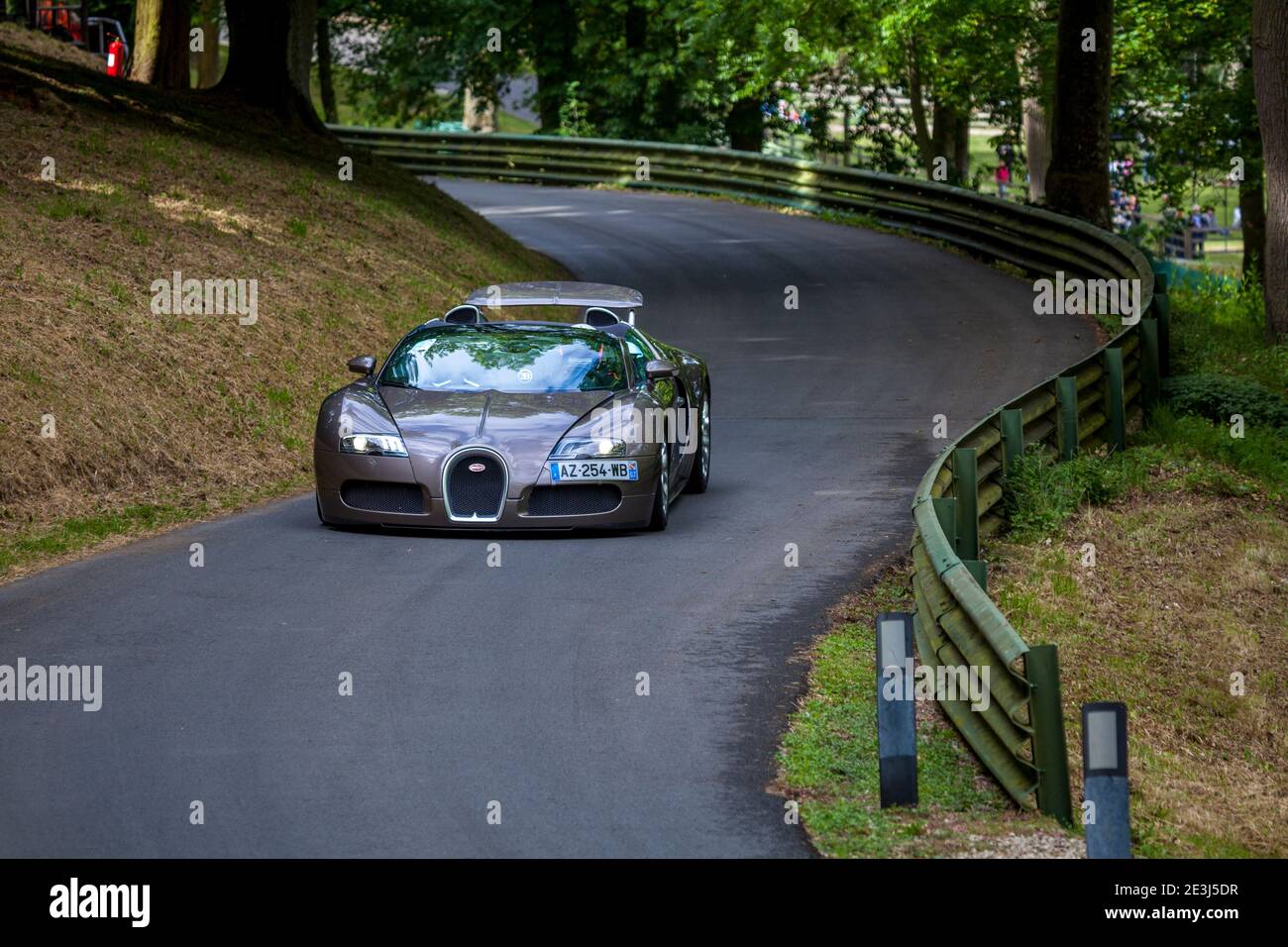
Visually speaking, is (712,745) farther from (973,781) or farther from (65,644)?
(65,644)

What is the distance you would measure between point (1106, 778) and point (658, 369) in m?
7.32

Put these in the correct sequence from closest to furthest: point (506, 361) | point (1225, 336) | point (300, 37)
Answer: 1. point (506, 361)
2. point (1225, 336)
3. point (300, 37)

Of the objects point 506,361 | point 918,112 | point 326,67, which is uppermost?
point 326,67

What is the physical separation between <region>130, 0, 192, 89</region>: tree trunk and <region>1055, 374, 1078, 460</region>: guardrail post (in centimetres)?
2034

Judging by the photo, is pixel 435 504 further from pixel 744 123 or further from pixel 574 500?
pixel 744 123

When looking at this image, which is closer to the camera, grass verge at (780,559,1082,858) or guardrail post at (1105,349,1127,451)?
grass verge at (780,559,1082,858)

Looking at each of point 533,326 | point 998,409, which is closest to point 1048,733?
point 998,409

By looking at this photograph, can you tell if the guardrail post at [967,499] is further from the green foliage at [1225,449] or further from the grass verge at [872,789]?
the green foliage at [1225,449]

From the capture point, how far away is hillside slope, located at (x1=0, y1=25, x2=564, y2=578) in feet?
43.5

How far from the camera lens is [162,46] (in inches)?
1206

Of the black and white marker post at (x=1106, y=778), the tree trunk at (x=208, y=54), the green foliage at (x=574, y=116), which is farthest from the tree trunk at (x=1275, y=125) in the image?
the tree trunk at (x=208, y=54)

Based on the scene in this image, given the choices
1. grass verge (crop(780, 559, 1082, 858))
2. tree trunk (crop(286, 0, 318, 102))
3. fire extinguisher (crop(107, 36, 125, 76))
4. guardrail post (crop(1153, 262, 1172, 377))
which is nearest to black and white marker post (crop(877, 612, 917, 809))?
grass verge (crop(780, 559, 1082, 858))

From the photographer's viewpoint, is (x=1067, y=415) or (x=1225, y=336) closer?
(x=1067, y=415)

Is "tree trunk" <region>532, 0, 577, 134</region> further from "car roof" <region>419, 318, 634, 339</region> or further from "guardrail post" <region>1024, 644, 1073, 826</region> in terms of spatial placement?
"guardrail post" <region>1024, 644, 1073, 826</region>
